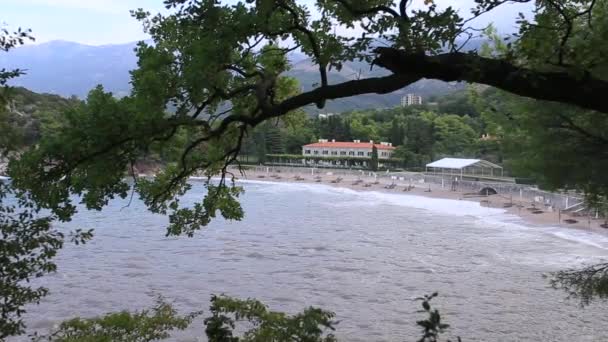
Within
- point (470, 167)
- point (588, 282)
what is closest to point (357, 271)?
point (588, 282)

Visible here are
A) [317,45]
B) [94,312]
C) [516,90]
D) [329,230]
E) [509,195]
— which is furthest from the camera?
[509,195]

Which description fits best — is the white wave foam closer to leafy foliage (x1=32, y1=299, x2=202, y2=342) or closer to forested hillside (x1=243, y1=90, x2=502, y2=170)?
forested hillside (x1=243, y1=90, x2=502, y2=170)

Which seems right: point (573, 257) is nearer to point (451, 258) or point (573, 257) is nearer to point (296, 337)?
point (451, 258)

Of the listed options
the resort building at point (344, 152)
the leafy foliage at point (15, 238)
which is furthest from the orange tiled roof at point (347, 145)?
the leafy foliage at point (15, 238)

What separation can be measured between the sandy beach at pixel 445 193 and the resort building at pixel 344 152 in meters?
3.60

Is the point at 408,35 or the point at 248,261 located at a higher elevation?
the point at 408,35

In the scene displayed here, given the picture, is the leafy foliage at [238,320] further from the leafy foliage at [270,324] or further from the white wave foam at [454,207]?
the white wave foam at [454,207]

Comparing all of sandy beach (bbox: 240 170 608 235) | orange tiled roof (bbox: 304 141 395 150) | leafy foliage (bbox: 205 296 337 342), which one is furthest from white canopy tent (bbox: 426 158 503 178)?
leafy foliage (bbox: 205 296 337 342)

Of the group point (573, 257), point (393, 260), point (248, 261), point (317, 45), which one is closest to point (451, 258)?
point (393, 260)

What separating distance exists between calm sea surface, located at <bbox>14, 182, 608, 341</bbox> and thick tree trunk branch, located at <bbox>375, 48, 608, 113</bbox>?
949 cm

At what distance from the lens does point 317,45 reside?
3.34 m

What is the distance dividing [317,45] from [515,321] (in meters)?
11.3

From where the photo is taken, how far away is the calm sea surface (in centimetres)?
1267

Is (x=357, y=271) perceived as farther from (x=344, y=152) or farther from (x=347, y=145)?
(x=344, y=152)
